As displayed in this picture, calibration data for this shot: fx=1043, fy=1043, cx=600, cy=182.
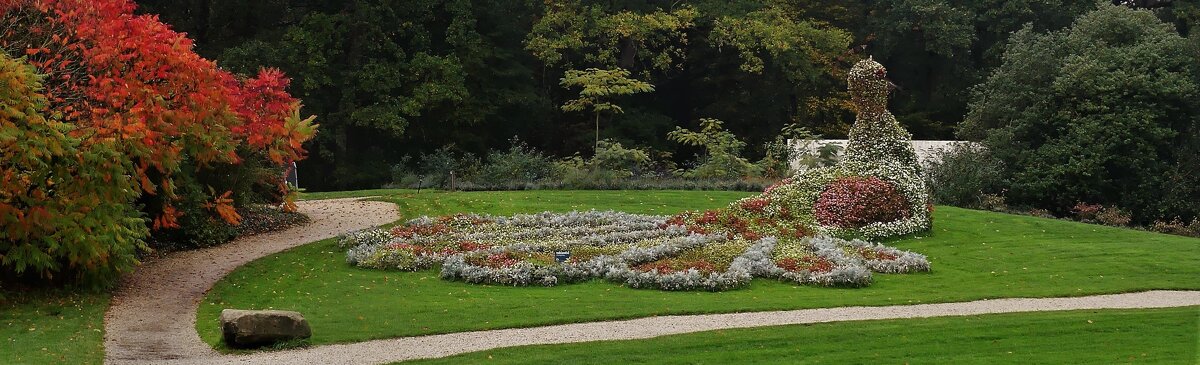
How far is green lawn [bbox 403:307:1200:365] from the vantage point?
11.4 m

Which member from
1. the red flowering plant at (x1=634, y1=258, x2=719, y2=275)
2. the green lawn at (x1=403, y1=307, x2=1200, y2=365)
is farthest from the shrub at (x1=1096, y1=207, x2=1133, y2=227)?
the green lawn at (x1=403, y1=307, x2=1200, y2=365)

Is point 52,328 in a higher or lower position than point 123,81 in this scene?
lower

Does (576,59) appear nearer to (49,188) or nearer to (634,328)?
(49,188)

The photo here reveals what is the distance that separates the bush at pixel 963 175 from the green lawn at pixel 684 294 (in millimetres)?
6882

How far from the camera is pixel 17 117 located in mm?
13039

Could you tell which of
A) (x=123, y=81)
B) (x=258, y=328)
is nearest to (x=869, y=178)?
(x=258, y=328)

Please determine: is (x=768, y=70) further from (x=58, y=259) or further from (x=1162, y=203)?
(x=58, y=259)

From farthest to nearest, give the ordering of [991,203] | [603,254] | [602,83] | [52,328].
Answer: [602,83], [991,203], [603,254], [52,328]

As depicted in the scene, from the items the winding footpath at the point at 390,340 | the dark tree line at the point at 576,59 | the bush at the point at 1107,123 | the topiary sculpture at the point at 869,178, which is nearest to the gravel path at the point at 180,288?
the winding footpath at the point at 390,340

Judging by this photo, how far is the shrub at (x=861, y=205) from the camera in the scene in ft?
68.3

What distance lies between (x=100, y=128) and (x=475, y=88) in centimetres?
2706

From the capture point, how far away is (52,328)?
501 inches

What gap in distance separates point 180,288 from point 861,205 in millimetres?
12704

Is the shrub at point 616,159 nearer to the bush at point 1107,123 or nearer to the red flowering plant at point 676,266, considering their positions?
the bush at point 1107,123
